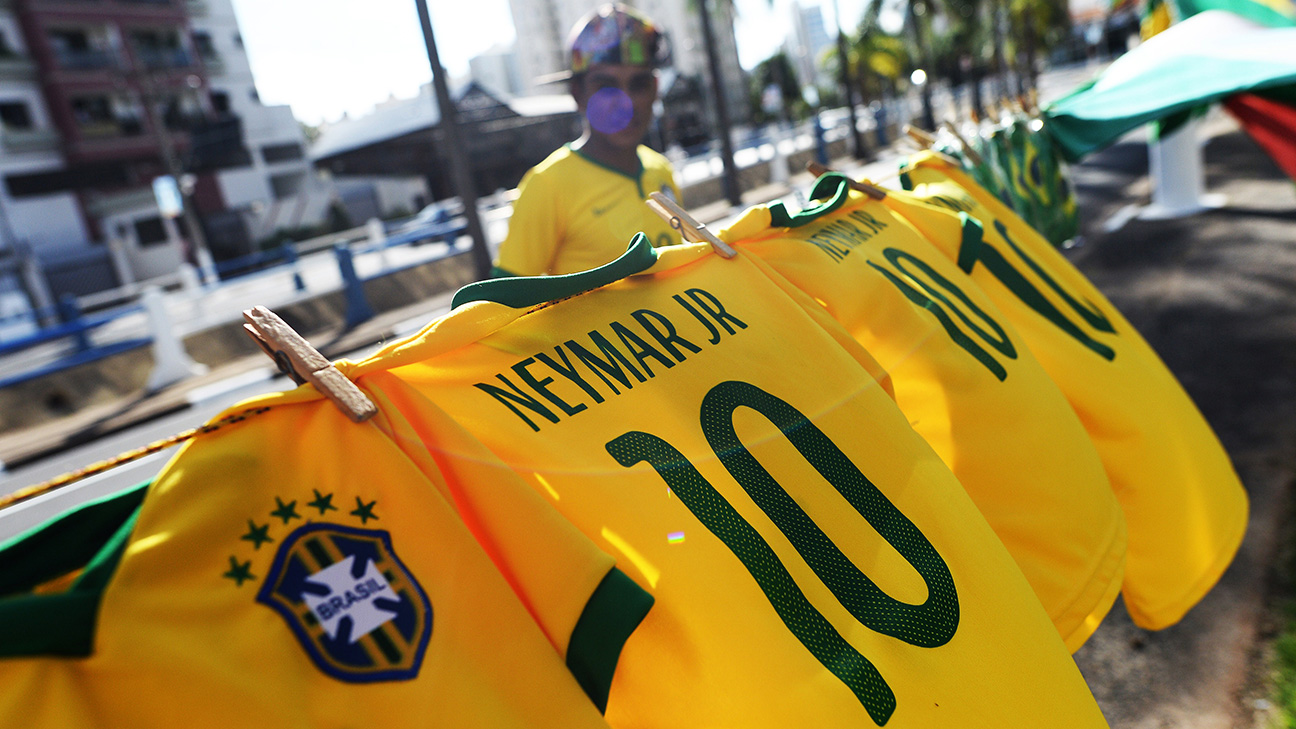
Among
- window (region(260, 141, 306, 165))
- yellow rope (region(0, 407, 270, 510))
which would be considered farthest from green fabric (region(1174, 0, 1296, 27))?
window (region(260, 141, 306, 165))

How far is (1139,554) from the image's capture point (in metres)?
1.94

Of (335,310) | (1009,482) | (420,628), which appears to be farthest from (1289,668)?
(335,310)

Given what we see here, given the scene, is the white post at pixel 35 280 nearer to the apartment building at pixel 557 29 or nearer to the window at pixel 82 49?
the window at pixel 82 49

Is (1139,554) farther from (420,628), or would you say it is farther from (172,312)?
(172,312)

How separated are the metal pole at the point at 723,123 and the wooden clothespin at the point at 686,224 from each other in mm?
15135

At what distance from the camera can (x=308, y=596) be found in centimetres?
80

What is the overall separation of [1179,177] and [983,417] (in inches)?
356

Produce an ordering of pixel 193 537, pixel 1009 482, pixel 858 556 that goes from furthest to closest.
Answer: pixel 1009 482 → pixel 858 556 → pixel 193 537

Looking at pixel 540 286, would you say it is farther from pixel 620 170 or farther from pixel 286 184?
pixel 286 184

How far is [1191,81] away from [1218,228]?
559cm

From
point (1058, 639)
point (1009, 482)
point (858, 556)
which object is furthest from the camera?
point (1009, 482)

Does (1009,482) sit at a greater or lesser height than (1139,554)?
greater

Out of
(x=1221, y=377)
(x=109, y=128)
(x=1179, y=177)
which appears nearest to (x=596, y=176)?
(x=1221, y=377)

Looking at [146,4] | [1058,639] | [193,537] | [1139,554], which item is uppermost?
[146,4]
